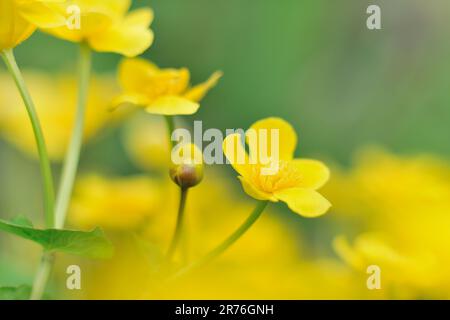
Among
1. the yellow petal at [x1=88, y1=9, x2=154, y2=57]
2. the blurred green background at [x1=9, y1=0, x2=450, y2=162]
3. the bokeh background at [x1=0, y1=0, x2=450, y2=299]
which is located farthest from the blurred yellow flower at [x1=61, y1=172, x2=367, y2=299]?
the blurred green background at [x1=9, y1=0, x2=450, y2=162]

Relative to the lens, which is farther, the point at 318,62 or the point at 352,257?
the point at 318,62

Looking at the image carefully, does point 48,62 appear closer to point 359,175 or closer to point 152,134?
point 152,134

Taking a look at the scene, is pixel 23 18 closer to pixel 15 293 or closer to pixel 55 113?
pixel 15 293

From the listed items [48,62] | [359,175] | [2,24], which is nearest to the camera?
[2,24]

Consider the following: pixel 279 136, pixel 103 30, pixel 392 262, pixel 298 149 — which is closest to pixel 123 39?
pixel 103 30


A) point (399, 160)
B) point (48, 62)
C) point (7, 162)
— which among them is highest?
point (48, 62)
